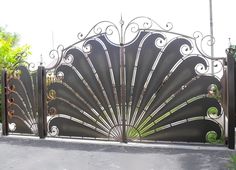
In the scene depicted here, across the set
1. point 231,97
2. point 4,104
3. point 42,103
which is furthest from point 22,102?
point 231,97

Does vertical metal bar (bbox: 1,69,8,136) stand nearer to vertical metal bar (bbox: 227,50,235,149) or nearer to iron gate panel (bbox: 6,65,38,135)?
iron gate panel (bbox: 6,65,38,135)

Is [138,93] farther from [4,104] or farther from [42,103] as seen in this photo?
[4,104]

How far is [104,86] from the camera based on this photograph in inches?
239

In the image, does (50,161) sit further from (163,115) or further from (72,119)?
(163,115)

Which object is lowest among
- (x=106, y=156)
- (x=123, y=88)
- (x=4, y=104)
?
(x=106, y=156)

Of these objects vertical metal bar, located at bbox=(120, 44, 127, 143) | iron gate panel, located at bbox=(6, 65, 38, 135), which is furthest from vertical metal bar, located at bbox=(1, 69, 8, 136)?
vertical metal bar, located at bbox=(120, 44, 127, 143)

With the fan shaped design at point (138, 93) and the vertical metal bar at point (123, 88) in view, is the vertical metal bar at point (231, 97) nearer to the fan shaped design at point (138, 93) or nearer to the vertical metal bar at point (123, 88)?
the fan shaped design at point (138, 93)

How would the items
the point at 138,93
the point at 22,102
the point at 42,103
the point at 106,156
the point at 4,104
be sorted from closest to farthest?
the point at 106,156
the point at 138,93
the point at 42,103
the point at 22,102
the point at 4,104

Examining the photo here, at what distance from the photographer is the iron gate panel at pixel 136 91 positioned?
5.49 m

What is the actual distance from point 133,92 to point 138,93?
0.30 ft

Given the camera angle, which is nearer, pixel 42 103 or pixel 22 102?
pixel 42 103

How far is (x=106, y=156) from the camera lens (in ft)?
16.9

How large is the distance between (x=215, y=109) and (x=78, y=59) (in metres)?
2.54

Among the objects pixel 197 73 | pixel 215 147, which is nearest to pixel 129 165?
pixel 215 147
